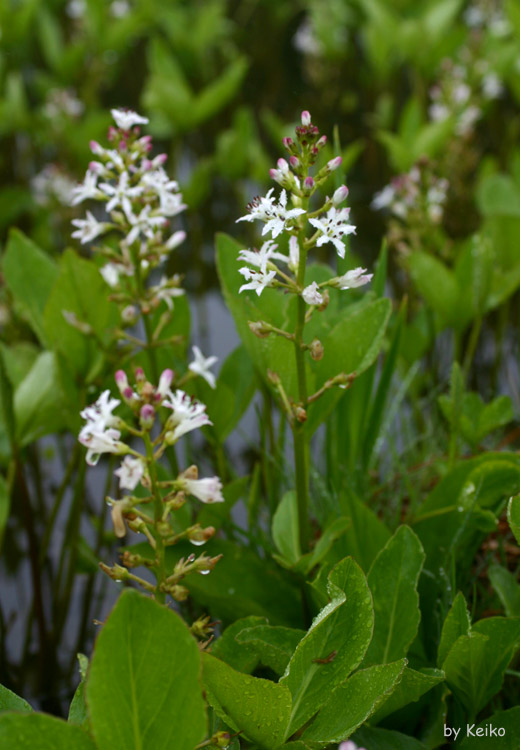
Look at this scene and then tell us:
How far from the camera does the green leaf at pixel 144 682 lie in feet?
2.18

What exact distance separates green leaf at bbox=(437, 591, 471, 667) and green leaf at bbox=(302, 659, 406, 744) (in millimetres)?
112

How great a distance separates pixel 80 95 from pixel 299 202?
274cm

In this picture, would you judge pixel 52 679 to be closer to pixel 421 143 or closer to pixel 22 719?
pixel 22 719

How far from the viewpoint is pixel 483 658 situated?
2.95 ft

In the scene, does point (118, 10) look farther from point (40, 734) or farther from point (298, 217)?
point (40, 734)

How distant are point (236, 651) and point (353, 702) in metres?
0.14

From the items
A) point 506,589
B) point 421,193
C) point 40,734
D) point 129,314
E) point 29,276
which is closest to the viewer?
point 40,734

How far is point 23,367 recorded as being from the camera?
1588mm

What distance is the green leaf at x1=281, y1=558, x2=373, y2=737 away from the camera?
0.82m

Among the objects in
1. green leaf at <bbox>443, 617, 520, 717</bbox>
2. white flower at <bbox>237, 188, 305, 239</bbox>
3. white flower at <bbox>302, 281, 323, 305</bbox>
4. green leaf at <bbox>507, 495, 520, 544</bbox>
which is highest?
white flower at <bbox>237, 188, 305, 239</bbox>

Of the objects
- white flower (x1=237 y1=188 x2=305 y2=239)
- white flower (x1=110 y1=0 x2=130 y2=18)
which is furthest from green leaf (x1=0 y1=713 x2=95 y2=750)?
white flower (x1=110 y1=0 x2=130 y2=18)

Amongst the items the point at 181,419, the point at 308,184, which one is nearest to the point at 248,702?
the point at 181,419

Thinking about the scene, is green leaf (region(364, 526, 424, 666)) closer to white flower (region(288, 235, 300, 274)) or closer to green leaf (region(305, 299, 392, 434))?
green leaf (region(305, 299, 392, 434))

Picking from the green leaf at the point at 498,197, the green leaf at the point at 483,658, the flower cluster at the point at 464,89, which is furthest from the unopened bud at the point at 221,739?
the flower cluster at the point at 464,89
